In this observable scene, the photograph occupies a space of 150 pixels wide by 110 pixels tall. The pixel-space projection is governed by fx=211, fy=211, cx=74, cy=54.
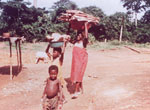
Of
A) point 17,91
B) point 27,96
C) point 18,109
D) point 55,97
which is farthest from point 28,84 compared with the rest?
point 55,97

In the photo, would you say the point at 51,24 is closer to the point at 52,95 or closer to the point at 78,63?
the point at 78,63

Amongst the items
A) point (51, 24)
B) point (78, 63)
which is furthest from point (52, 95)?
point (51, 24)

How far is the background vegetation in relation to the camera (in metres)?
23.5

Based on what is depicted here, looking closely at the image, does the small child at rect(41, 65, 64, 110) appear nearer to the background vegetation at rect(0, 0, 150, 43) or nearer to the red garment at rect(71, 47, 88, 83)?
the red garment at rect(71, 47, 88, 83)

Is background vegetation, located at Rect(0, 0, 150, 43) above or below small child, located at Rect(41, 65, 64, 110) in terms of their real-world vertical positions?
above

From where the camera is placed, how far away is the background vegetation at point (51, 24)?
77.1ft

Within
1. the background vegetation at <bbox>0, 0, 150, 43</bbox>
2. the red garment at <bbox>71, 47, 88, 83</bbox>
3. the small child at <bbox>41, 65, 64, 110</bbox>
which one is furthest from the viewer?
the background vegetation at <bbox>0, 0, 150, 43</bbox>

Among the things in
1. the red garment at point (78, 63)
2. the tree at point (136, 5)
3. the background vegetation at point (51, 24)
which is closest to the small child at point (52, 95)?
the red garment at point (78, 63)

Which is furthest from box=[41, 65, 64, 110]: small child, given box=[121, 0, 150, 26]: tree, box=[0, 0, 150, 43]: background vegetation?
box=[121, 0, 150, 26]: tree

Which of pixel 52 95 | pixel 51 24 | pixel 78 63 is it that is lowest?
pixel 52 95

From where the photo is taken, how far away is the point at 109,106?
4078mm

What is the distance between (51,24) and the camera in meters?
24.7

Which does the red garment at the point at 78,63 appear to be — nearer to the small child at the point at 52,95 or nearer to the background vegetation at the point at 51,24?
the small child at the point at 52,95

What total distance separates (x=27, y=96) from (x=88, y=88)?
172 cm
